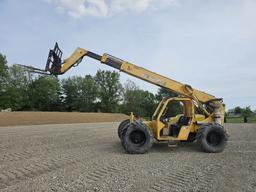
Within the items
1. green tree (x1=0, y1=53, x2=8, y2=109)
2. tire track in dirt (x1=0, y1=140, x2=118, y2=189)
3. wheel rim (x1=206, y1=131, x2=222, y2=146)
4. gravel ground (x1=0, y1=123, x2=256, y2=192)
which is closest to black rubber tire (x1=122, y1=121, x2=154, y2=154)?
gravel ground (x1=0, y1=123, x2=256, y2=192)

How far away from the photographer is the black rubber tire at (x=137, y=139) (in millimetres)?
8461

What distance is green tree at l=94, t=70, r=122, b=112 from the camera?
2889 inches

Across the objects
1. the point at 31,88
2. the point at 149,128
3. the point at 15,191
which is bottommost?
the point at 15,191

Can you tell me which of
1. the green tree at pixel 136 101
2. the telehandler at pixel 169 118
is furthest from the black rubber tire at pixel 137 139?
the green tree at pixel 136 101

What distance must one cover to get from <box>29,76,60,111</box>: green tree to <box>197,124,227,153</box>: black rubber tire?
62971 millimetres

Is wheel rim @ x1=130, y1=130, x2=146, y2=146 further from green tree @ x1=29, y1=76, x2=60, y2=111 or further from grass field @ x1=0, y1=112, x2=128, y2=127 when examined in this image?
green tree @ x1=29, y1=76, x2=60, y2=111

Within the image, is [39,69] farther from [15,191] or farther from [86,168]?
[15,191]

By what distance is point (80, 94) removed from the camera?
7519cm

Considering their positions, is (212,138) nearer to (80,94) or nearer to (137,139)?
(137,139)

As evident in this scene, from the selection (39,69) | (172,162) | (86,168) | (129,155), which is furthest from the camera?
(39,69)

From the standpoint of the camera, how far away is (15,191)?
4656mm

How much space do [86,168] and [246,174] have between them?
3.58 metres

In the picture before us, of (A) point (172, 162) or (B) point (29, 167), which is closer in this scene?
(B) point (29, 167)

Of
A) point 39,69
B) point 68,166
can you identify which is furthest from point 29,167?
point 39,69
